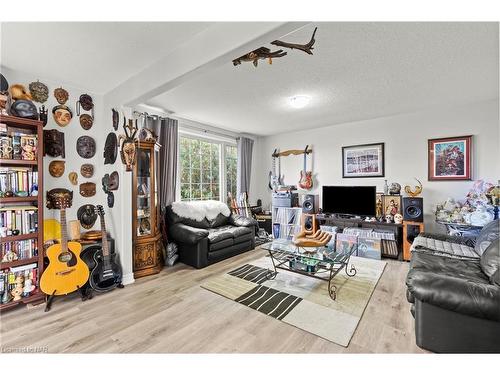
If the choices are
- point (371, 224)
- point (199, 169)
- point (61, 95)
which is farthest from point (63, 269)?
point (371, 224)

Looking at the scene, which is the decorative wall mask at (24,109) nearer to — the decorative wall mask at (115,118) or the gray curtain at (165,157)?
the decorative wall mask at (115,118)

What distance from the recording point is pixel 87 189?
9.06 ft

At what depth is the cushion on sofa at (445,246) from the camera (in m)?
2.41

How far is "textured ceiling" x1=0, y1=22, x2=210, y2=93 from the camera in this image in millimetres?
1636

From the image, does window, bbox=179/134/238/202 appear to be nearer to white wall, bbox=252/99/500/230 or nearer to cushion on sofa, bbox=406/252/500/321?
white wall, bbox=252/99/500/230

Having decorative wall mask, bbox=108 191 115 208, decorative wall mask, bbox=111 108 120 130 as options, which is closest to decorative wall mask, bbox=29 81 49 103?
decorative wall mask, bbox=111 108 120 130

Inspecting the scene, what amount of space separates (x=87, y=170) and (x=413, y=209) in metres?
4.60

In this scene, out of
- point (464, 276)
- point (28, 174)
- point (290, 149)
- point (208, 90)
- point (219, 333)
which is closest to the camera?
point (219, 333)

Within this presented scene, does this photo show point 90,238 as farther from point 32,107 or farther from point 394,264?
point 394,264

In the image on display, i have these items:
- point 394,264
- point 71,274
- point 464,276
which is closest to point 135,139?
point 71,274

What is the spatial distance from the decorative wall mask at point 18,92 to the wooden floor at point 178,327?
206 cm

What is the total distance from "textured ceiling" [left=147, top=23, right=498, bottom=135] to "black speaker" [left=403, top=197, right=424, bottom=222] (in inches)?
56.7

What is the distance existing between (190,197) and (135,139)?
5.41 feet

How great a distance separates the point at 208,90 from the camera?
2803mm
